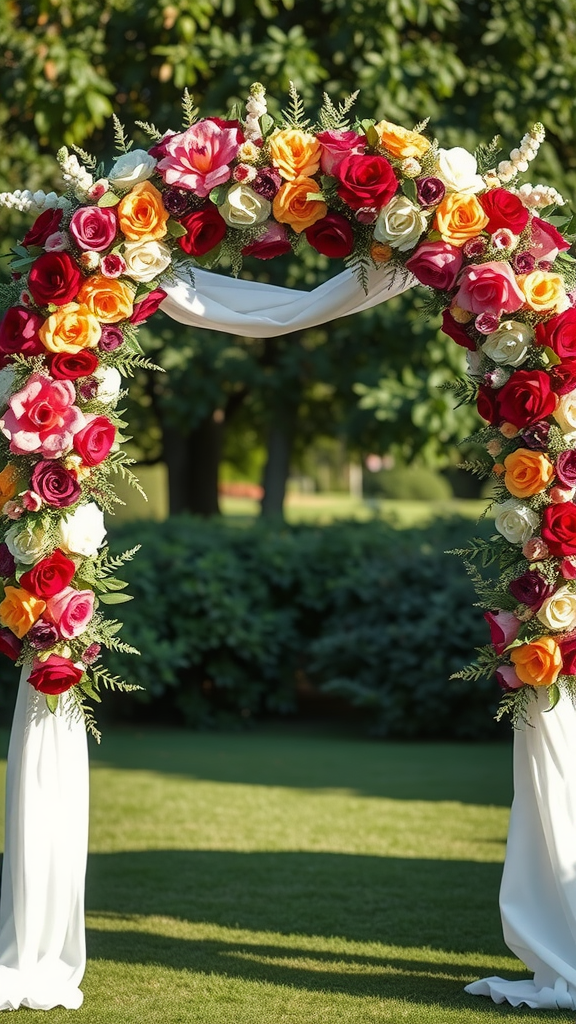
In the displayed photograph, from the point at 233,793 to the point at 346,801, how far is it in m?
0.73

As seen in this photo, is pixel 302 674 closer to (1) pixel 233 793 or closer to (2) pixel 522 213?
(1) pixel 233 793

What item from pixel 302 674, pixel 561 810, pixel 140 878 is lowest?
pixel 302 674

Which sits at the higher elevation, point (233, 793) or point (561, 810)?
point (561, 810)

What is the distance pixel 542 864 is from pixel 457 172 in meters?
2.45

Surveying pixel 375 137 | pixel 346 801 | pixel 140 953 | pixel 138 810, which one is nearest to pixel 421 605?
pixel 346 801

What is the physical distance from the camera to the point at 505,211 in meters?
4.27

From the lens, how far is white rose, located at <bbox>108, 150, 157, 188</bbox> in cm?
434

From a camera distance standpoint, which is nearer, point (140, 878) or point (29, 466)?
point (29, 466)

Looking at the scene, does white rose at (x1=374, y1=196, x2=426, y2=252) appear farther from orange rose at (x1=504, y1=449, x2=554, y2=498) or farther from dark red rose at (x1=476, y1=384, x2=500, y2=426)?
orange rose at (x1=504, y1=449, x2=554, y2=498)

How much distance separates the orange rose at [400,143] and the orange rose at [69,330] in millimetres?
1211

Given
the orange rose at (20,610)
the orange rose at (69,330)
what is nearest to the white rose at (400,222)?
the orange rose at (69,330)

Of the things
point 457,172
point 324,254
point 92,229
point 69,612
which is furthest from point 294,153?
point 69,612

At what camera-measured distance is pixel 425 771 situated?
27.1 ft

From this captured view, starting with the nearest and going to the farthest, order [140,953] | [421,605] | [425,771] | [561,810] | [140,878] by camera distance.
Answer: [561,810], [140,953], [140,878], [425,771], [421,605]
